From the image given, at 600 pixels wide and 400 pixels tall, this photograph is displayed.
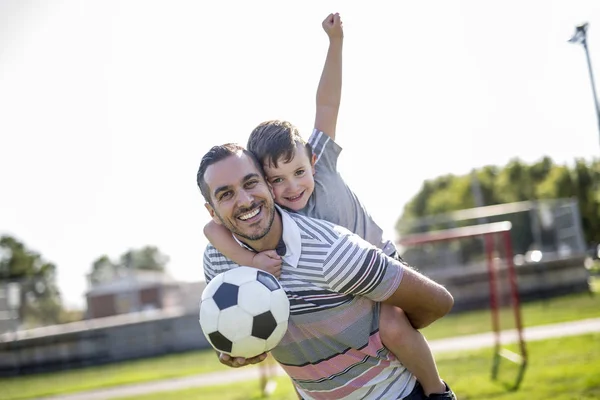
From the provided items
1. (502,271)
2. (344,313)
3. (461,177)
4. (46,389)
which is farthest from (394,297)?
(461,177)

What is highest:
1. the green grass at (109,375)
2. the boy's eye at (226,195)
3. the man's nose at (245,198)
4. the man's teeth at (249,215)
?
the boy's eye at (226,195)

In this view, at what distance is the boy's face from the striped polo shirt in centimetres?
51

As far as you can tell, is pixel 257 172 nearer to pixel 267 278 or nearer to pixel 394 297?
pixel 267 278

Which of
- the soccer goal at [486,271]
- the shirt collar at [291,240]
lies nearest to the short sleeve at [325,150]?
the shirt collar at [291,240]

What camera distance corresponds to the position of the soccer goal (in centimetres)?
1053

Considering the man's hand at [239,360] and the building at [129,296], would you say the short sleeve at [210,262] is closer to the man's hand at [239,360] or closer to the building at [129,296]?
the man's hand at [239,360]

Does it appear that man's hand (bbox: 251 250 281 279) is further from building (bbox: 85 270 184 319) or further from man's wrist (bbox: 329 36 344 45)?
building (bbox: 85 270 184 319)

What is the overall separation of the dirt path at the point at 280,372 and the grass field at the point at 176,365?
1.84 ft

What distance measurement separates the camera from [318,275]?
112 inches

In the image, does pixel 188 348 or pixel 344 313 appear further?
pixel 188 348

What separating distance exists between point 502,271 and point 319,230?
1722 centimetres

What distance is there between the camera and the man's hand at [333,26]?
416 centimetres

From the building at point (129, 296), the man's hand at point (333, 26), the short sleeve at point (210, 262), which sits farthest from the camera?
the building at point (129, 296)

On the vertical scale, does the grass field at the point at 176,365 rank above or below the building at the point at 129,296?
below
